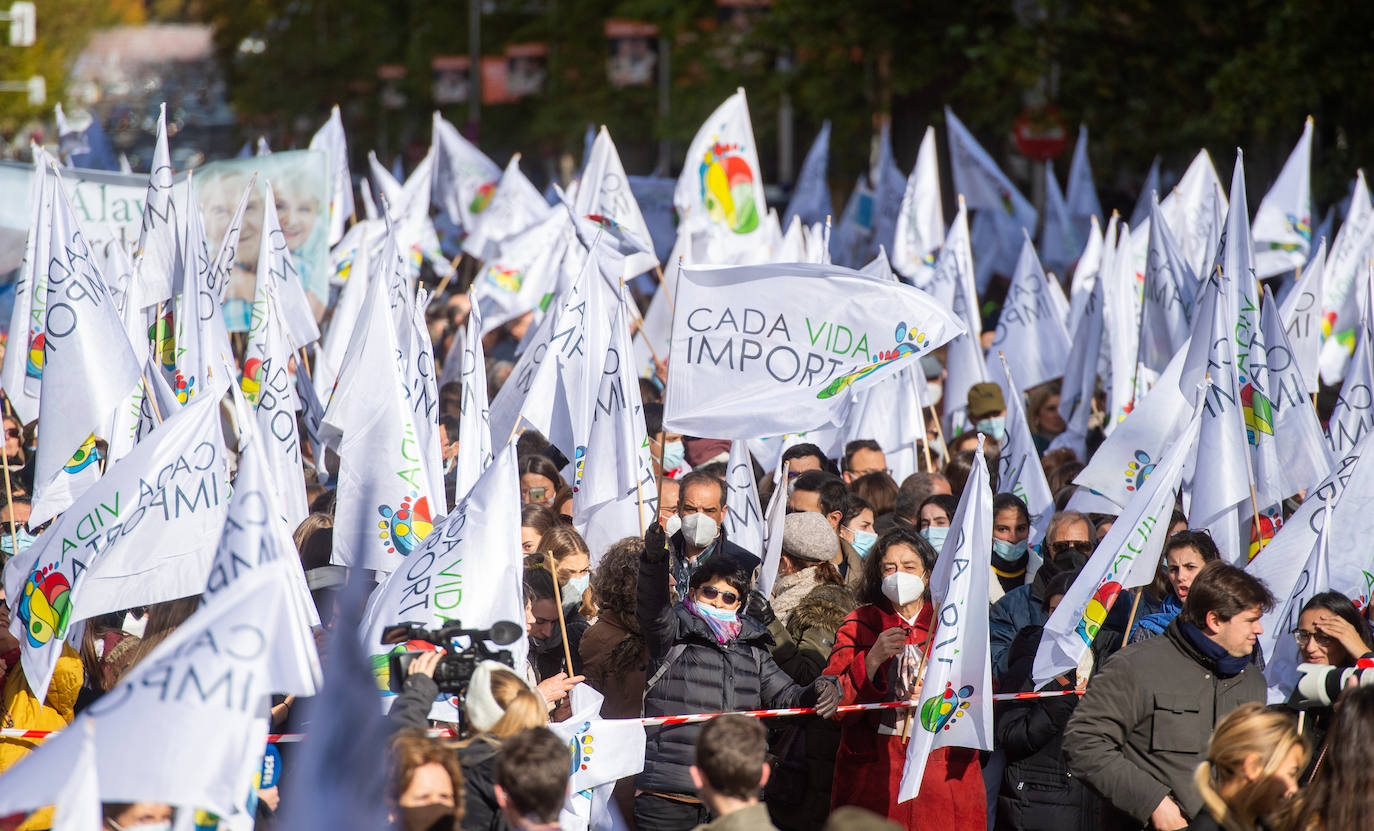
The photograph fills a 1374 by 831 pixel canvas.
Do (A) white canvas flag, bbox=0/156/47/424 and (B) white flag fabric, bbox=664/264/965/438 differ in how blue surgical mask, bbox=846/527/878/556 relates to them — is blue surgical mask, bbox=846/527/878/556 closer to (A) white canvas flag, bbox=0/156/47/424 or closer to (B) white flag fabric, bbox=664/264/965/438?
(B) white flag fabric, bbox=664/264/965/438

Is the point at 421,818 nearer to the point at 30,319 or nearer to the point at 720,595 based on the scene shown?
the point at 720,595

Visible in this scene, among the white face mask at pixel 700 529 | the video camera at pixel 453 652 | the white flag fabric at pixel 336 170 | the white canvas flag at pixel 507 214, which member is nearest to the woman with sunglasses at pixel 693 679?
the white face mask at pixel 700 529

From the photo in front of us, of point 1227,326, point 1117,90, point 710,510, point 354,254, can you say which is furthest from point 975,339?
point 1117,90

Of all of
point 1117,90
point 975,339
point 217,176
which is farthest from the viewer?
point 1117,90

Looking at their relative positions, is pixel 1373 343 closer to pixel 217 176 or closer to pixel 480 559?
pixel 480 559

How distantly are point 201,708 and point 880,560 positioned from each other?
2671mm

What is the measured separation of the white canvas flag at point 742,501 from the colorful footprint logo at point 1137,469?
6.06ft

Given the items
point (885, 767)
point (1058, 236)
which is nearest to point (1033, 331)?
point (1058, 236)

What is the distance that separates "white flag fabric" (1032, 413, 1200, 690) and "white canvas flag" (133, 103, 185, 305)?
5545 mm

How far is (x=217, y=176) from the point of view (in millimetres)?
12812

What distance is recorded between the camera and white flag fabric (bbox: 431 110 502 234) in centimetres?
1652

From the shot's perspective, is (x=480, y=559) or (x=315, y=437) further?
(x=315, y=437)

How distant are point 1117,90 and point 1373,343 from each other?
41.3 ft

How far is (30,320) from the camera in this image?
8.52m
